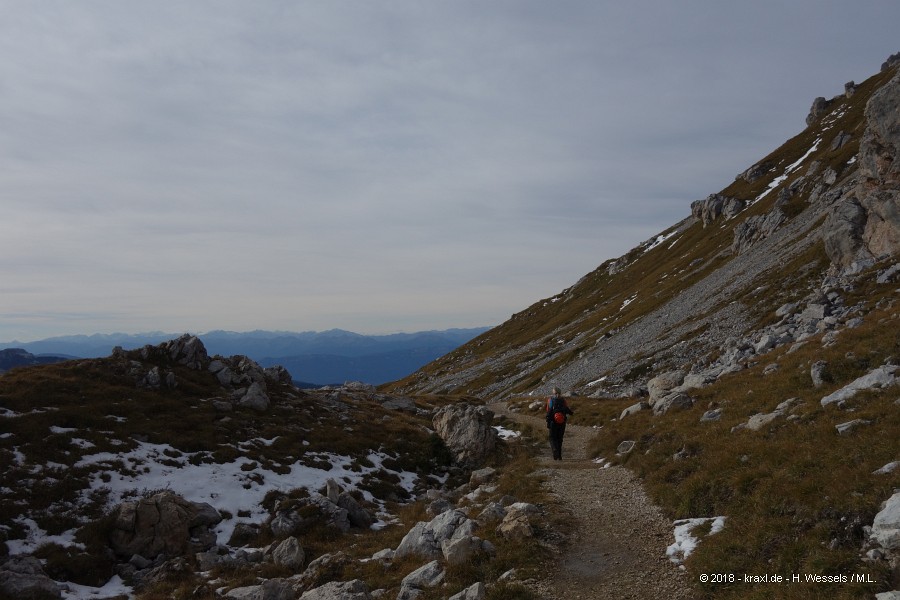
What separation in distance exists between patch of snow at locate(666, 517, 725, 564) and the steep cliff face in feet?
60.0

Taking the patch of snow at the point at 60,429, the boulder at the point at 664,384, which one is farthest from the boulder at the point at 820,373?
the patch of snow at the point at 60,429

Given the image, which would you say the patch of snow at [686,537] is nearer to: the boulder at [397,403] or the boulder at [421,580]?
the boulder at [421,580]

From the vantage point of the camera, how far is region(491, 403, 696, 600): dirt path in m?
11.1

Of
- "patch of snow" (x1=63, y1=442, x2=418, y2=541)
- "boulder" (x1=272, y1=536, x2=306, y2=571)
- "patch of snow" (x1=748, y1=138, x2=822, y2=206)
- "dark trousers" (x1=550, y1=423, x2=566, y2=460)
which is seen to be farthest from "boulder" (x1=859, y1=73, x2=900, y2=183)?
"patch of snow" (x1=748, y1=138, x2=822, y2=206)

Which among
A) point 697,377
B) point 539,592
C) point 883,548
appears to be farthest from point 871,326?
point 539,592

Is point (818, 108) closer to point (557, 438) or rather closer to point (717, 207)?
point (717, 207)

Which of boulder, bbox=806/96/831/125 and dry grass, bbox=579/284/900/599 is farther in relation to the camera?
boulder, bbox=806/96/831/125

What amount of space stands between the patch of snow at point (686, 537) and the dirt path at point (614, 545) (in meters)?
0.24

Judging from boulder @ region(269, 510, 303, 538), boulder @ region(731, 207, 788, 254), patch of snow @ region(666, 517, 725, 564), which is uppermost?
boulder @ region(731, 207, 788, 254)

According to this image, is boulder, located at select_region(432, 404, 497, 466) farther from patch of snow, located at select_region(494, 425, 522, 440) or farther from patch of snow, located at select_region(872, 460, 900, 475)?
patch of snow, located at select_region(872, 460, 900, 475)

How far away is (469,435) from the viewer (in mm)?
34031

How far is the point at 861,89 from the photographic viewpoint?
520 ft

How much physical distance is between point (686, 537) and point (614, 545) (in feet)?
6.34

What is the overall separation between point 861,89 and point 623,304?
132493 mm
